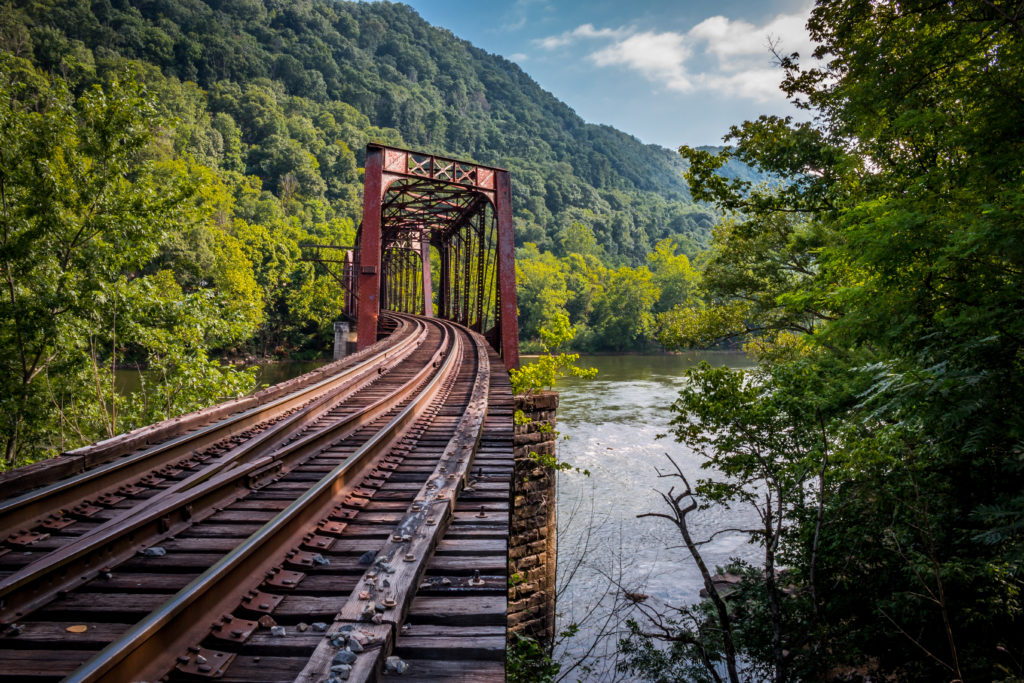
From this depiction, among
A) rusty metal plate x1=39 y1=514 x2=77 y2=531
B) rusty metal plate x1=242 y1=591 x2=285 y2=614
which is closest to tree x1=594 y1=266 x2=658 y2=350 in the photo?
rusty metal plate x1=39 y1=514 x2=77 y2=531

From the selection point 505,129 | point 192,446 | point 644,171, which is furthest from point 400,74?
point 192,446

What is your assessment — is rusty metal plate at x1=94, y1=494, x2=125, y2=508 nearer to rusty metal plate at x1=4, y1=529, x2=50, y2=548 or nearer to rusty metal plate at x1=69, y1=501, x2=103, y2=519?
rusty metal plate at x1=69, y1=501, x2=103, y2=519

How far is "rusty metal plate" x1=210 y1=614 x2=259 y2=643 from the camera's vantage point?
6.31ft

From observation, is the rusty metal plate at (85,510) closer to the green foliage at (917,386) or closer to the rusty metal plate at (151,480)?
the rusty metal plate at (151,480)

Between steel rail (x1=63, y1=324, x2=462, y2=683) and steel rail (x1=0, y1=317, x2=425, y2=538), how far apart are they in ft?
4.50

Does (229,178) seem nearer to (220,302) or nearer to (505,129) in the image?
(220,302)

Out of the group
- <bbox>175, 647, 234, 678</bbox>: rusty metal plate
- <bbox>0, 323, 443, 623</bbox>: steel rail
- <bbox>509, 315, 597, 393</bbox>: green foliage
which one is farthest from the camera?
<bbox>509, 315, 597, 393</bbox>: green foliage

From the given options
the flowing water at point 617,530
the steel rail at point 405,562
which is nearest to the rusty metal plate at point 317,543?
the steel rail at point 405,562

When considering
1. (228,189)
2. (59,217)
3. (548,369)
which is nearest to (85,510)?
(59,217)

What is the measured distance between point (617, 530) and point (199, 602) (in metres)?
10.9

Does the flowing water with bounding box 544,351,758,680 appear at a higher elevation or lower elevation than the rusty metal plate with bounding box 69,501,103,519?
lower

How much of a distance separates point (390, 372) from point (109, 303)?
517cm

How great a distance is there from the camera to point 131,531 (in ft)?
8.69

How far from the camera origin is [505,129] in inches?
5773
